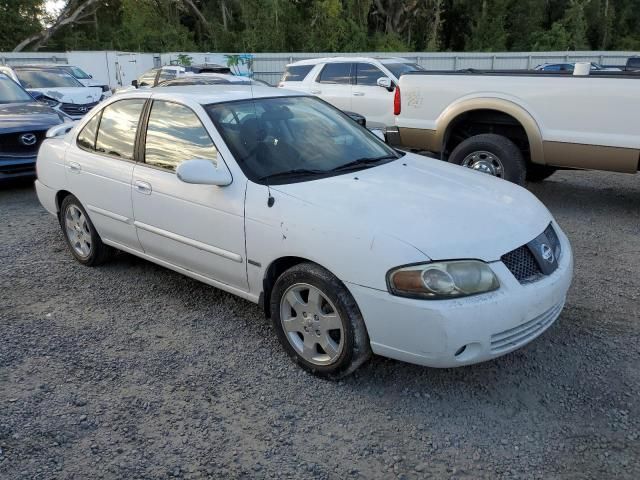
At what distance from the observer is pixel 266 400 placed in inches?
127

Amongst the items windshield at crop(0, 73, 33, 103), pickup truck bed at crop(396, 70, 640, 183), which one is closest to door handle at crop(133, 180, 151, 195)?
pickup truck bed at crop(396, 70, 640, 183)

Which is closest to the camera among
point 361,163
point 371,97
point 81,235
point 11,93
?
point 361,163

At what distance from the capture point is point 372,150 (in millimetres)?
4340

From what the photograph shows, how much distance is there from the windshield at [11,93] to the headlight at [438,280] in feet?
27.7

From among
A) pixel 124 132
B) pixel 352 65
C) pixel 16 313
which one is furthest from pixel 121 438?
pixel 352 65

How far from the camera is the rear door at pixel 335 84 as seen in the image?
1108 cm

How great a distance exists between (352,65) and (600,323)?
819 cm

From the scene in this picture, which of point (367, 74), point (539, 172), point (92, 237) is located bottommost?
point (539, 172)

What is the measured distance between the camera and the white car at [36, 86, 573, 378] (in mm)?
2950

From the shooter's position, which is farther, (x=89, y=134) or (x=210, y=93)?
(x=89, y=134)

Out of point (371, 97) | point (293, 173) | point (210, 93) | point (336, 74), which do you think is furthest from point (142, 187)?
point (336, 74)

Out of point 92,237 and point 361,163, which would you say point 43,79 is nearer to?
point 92,237

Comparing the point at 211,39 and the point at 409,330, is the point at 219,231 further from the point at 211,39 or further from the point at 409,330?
the point at 211,39

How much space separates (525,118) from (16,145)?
262 inches
